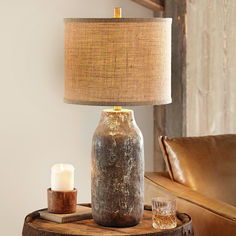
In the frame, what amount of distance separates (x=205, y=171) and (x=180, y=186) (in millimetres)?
135

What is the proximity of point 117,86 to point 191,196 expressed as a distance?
0.67 metres

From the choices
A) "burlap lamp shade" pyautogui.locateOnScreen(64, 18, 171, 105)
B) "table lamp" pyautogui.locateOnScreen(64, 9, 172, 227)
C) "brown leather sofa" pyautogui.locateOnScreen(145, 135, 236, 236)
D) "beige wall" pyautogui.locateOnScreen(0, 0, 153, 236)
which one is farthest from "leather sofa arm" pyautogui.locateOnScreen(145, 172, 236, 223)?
"beige wall" pyautogui.locateOnScreen(0, 0, 153, 236)

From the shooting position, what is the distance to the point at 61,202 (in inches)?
85.0

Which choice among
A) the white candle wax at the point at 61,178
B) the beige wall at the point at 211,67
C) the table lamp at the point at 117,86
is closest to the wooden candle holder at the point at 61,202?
the white candle wax at the point at 61,178

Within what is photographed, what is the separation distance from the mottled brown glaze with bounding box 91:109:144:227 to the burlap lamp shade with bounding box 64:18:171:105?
0.15 m

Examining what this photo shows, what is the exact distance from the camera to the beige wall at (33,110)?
285 cm

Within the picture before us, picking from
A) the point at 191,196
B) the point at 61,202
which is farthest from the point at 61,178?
the point at 191,196

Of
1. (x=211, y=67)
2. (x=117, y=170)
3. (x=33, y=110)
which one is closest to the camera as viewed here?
(x=117, y=170)

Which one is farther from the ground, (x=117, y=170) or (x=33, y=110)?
(x=33, y=110)

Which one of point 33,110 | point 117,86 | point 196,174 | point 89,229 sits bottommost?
point 89,229

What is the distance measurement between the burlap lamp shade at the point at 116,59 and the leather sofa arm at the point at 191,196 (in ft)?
1.69

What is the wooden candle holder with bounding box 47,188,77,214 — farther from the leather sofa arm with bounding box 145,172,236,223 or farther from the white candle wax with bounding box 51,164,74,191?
the leather sofa arm with bounding box 145,172,236,223

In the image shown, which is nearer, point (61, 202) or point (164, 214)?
point (164, 214)

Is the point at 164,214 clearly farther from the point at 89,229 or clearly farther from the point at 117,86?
the point at 117,86
